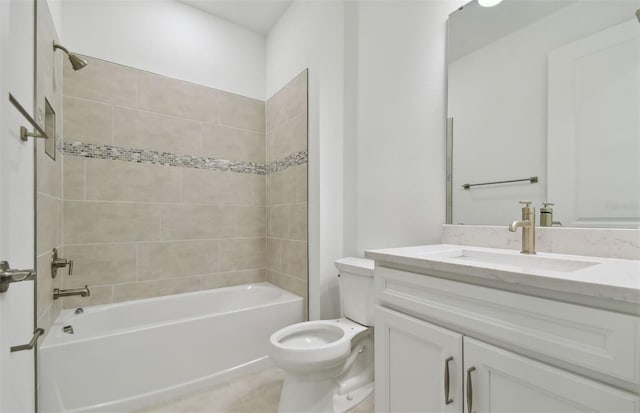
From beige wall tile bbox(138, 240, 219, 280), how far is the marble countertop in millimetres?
1610

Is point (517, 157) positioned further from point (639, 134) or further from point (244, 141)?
point (244, 141)

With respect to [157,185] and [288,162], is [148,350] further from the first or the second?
[288,162]

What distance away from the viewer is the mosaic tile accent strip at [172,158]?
1969 mm

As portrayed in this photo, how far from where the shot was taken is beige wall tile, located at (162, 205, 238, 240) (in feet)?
7.42

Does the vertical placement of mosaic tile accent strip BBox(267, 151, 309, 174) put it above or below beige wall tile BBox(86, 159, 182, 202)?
above

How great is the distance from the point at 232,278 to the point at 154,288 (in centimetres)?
58

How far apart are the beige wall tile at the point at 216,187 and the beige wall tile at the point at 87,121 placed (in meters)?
0.56

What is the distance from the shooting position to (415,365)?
1.10 metres

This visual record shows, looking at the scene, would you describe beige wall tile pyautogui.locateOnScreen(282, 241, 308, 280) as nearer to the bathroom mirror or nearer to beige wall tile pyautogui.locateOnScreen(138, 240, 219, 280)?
beige wall tile pyautogui.locateOnScreen(138, 240, 219, 280)

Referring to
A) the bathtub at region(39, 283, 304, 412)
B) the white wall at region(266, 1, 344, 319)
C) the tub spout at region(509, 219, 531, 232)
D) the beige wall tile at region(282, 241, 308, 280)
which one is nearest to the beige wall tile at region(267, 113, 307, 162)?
the white wall at region(266, 1, 344, 319)

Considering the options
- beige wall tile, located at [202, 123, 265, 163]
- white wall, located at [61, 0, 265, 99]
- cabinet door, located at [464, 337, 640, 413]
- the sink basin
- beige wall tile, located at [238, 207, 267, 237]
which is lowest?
cabinet door, located at [464, 337, 640, 413]

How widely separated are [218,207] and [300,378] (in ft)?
4.93

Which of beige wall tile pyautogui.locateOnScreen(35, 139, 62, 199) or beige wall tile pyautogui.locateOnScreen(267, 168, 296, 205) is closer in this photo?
beige wall tile pyautogui.locateOnScreen(35, 139, 62, 199)

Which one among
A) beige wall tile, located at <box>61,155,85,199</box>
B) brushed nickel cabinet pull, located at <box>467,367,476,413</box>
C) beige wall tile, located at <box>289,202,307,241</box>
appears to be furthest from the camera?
beige wall tile, located at <box>289,202,307,241</box>
